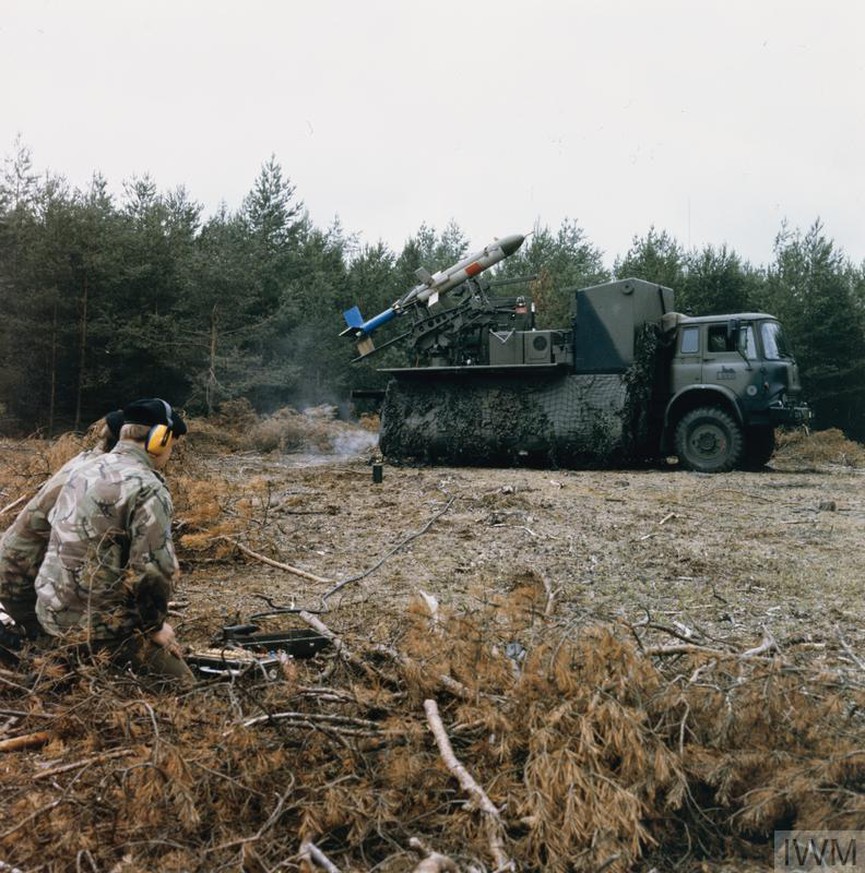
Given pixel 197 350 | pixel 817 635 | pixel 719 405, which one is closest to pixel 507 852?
pixel 817 635

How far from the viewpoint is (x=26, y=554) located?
3832mm

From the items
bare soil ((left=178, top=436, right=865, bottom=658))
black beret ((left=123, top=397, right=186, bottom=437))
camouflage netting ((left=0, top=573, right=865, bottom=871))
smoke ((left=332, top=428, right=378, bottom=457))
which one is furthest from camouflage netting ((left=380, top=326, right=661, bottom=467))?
black beret ((left=123, top=397, right=186, bottom=437))

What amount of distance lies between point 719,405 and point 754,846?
10.9 meters

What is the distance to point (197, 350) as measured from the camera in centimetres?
2183

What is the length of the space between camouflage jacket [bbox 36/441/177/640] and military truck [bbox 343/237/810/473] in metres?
10.3

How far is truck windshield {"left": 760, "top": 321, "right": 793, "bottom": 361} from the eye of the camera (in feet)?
41.6

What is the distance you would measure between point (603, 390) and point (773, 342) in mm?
2625

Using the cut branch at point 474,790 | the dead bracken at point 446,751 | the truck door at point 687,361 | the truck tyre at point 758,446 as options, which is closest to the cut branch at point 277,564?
the dead bracken at point 446,751

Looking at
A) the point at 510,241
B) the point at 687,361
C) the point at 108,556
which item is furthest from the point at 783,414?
the point at 108,556

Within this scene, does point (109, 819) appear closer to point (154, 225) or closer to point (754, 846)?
point (754, 846)

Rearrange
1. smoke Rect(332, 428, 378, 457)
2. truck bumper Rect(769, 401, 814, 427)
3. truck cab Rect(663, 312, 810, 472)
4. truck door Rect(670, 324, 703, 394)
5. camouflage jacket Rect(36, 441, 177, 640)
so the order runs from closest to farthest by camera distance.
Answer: camouflage jacket Rect(36, 441, 177, 640) < truck bumper Rect(769, 401, 814, 427) < truck cab Rect(663, 312, 810, 472) < truck door Rect(670, 324, 703, 394) < smoke Rect(332, 428, 378, 457)

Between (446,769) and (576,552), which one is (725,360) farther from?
(446,769)

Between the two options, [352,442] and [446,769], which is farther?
[352,442]

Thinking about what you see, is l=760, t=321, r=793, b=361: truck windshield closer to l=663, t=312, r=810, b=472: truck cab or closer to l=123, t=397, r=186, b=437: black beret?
l=663, t=312, r=810, b=472: truck cab
